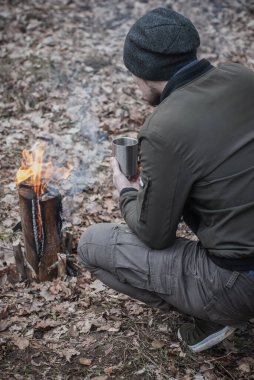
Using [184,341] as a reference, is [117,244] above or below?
above

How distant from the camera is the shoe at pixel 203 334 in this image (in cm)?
348

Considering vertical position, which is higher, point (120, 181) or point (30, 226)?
point (120, 181)

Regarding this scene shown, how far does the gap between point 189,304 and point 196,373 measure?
2.38 feet

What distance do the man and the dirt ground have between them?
1.75 ft

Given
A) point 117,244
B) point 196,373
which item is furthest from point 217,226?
point 196,373

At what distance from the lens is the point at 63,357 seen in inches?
143

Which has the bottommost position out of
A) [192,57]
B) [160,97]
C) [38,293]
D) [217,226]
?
[38,293]

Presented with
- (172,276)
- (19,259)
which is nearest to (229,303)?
(172,276)

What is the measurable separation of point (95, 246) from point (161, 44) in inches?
61.9

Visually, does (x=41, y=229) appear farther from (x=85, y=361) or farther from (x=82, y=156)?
(x=82, y=156)

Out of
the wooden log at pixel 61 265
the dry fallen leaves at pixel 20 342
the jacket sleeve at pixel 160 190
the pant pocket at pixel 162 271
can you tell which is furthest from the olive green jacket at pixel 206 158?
the dry fallen leaves at pixel 20 342

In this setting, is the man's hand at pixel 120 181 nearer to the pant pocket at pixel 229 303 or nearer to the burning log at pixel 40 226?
the burning log at pixel 40 226

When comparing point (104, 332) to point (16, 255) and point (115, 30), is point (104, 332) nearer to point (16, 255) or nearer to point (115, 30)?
point (16, 255)

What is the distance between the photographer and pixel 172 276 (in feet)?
10.5
